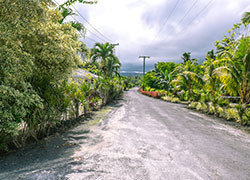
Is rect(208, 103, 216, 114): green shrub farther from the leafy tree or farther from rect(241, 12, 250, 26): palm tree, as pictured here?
the leafy tree

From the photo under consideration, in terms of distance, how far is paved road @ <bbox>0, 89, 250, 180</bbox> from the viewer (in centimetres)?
357

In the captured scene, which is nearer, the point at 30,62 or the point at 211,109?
the point at 30,62

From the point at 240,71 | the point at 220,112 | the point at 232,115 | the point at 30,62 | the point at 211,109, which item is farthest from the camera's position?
the point at 211,109

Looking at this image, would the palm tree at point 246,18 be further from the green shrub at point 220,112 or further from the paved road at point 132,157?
the paved road at point 132,157

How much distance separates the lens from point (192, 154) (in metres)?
4.72

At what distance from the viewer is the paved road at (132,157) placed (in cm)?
357

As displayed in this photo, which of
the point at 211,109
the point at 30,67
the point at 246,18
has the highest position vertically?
the point at 246,18

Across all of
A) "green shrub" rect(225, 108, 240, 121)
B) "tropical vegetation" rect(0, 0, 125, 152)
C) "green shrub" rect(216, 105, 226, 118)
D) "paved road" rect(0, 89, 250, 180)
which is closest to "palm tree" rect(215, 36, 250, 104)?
"green shrub" rect(225, 108, 240, 121)

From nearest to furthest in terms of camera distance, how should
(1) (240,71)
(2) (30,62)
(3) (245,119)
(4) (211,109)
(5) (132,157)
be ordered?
(2) (30,62)
(5) (132,157)
(3) (245,119)
(1) (240,71)
(4) (211,109)

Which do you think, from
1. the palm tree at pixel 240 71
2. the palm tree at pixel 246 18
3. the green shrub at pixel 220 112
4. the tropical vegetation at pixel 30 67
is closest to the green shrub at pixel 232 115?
the green shrub at pixel 220 112

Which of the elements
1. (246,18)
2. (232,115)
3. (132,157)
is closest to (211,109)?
(232,115)

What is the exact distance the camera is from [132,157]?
4383 millimetres

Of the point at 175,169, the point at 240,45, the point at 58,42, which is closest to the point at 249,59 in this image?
the point at 240,45

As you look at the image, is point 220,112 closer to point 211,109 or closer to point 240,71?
point 211,109
